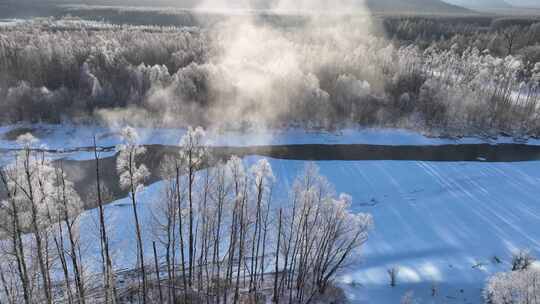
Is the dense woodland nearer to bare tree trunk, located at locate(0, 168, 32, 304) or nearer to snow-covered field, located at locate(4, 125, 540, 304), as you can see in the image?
snow-covered field, located at locate(4, 125, 540, 304)

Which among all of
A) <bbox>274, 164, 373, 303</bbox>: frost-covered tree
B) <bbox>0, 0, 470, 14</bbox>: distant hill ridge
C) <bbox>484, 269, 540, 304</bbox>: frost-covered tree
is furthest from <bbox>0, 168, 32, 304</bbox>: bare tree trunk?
<bbox>0, 0, 470, 14</bbox>: distant hill ridge

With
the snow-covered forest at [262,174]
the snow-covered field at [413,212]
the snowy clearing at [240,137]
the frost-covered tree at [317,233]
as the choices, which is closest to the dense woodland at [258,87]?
the snow-covered forest at [262,174]

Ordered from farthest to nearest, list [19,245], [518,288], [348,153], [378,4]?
[378,4] → [348,153] → [518,288] → [19,245]

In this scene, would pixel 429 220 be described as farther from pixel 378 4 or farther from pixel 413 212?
pixel 378 4

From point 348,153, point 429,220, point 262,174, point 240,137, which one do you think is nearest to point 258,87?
point 240,137

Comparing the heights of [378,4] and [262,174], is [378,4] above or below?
above

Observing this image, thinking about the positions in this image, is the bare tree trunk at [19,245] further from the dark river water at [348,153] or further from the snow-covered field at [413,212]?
the dark river water at [348,153]

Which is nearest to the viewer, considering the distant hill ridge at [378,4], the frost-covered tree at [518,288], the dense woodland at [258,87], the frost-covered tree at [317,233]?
the frost-covered tree at [518,288]

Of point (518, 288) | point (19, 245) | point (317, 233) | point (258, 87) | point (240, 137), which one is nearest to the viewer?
point (19, 245)

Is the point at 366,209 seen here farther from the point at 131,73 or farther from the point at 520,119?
the point at 131,73
